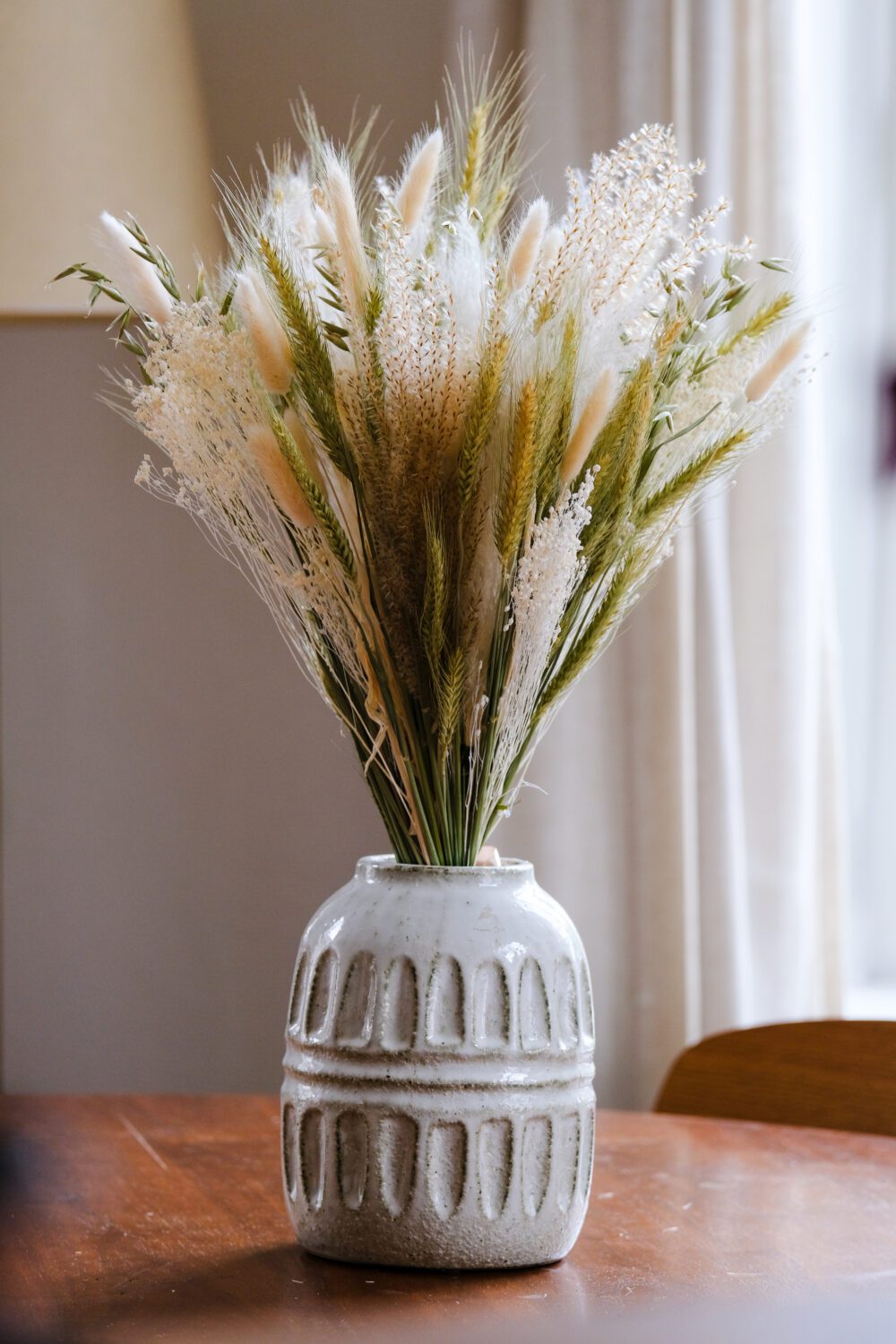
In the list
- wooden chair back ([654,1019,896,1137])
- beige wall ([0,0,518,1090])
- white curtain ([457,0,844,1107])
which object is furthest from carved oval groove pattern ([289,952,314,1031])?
beige wall ([0,0,518,1090])

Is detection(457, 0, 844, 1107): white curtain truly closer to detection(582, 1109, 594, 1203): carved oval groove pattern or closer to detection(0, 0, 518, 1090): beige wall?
detection(0, 0, 518, 1090): beige wall

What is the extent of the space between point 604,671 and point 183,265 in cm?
69

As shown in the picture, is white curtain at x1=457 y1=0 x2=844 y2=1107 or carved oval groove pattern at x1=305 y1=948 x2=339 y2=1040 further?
white curtain at x1=457 y1=0 x2=844 y2=1107

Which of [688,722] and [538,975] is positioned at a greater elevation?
[688,722]

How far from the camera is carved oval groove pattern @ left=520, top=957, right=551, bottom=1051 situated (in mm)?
740

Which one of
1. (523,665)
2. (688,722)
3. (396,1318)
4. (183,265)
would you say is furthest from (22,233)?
(396,1318)

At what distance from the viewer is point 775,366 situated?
2.54ft

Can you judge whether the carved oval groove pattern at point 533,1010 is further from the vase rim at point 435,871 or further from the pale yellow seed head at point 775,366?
the pale yellow seed head at point 775,366

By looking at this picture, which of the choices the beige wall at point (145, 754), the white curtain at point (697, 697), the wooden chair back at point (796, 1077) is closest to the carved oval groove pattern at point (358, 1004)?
the wooden chair back at point (796, 1077)

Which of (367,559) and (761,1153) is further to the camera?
(761,1153)

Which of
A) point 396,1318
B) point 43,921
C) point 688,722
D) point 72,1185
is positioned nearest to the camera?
point 396,1318

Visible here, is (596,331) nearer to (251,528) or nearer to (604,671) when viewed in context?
(251,528)

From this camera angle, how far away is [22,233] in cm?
175

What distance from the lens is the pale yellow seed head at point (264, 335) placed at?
711 millimetres
